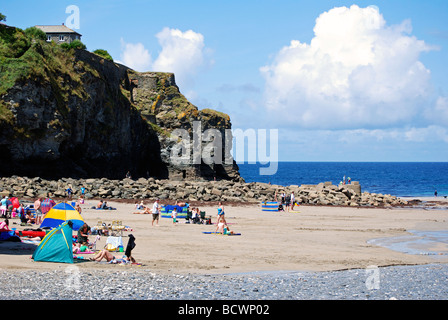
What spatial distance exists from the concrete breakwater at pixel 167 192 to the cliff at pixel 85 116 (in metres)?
6.70

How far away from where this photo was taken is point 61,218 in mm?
20109

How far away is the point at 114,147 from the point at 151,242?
43862 millimetres

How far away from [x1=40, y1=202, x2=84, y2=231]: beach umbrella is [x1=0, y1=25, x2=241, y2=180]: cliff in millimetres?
29013

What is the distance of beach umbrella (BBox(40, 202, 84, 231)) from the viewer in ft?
65.8

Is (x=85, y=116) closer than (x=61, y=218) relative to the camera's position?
No

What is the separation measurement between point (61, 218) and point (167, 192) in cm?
2333

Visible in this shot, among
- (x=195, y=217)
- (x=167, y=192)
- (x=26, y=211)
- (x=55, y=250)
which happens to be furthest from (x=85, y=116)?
(x=55, y=250)

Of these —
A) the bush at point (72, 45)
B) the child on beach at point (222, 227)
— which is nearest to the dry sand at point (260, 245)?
the child on beach at point (222, 227)

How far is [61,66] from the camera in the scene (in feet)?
177

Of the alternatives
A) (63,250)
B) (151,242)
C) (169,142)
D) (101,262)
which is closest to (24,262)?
(63,250)

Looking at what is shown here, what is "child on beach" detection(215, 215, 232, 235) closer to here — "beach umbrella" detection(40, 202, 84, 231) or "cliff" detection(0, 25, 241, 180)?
"beach umbrella" detection(40, 202, 84, 231)

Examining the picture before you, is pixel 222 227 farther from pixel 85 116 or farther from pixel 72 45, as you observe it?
pixel 72 45
